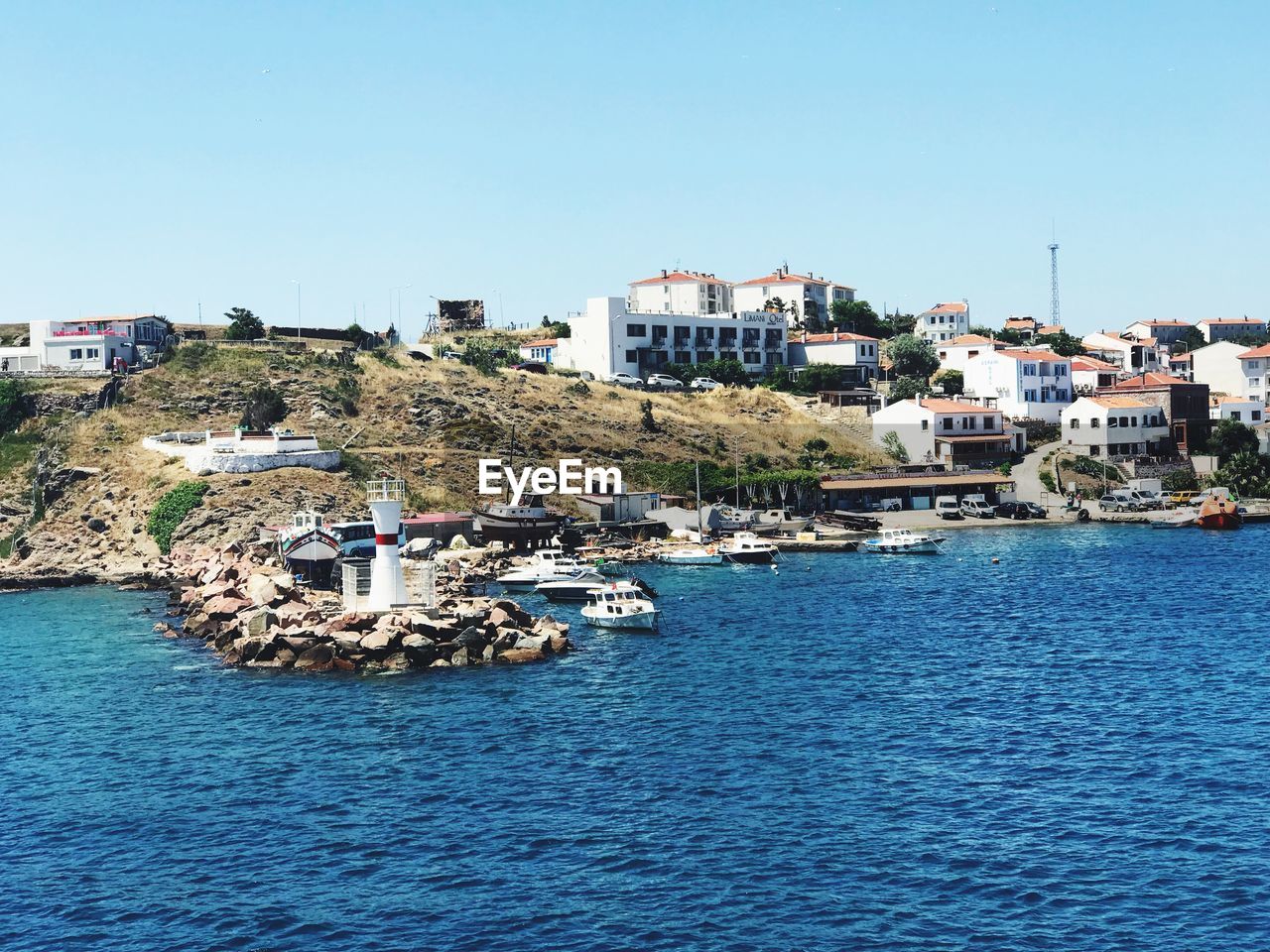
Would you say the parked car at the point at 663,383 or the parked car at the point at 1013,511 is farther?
the parked car at the point at 663,383

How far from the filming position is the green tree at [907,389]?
529ft

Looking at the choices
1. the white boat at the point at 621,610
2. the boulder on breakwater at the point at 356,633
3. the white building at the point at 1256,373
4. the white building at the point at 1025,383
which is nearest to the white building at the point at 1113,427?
the white building at the point at 1025,383

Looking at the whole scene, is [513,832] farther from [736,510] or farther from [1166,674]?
[736,510]

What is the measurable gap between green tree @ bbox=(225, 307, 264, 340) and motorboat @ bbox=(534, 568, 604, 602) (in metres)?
73.5

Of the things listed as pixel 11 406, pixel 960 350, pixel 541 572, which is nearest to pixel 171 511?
pixel 11 406

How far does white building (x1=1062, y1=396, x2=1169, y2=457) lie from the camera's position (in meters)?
139

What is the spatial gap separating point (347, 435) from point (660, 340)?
51104 mm

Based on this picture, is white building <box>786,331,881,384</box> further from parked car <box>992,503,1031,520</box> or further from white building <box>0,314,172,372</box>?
white building <box>0,314,172,372</box>

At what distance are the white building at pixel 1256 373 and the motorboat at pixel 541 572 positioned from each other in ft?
388

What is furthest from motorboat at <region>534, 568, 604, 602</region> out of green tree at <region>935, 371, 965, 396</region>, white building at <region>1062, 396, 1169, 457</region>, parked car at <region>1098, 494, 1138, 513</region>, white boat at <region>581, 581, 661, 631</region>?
green tree at <region>935, 371, 965, 396</region>

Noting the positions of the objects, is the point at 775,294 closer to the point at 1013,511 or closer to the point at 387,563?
the point at 1013,511

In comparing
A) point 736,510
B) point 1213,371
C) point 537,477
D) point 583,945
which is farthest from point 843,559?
point 1213,371

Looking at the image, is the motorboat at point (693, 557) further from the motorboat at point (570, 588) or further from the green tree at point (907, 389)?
the green tree at point (907, 389)

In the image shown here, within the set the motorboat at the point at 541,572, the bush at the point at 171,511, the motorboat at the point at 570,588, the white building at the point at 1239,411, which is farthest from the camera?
the white building at the point at 1239,411
